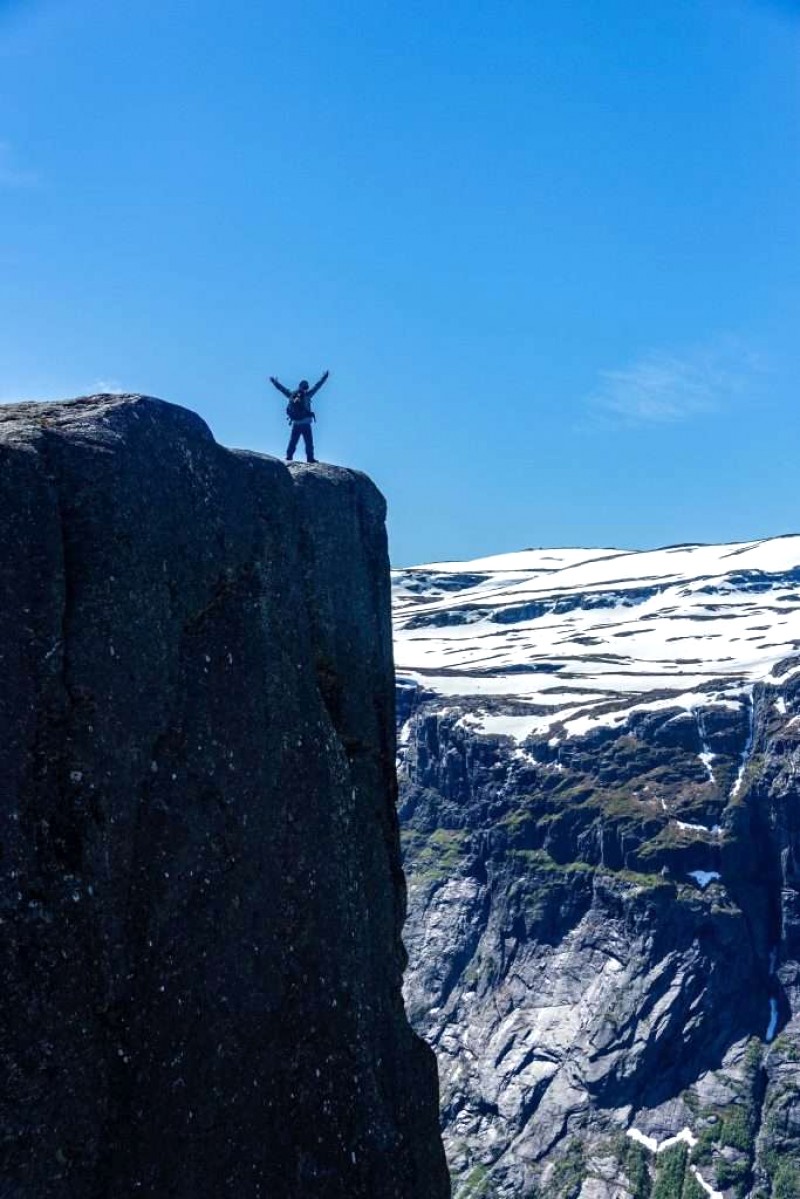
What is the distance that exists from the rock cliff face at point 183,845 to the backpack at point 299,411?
7.18 meters

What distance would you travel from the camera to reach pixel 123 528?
19453 millimetres

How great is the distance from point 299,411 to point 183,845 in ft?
51.0

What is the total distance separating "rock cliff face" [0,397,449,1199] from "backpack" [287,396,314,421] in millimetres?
7182

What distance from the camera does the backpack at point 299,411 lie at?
32.6 metres

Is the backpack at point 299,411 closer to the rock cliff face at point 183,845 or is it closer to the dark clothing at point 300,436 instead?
the dark clothing at point 300,436

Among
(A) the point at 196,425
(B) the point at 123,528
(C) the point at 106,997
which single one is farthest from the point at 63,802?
(A) the point at 196,425

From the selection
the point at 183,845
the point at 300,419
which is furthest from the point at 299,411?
the point at 183,845

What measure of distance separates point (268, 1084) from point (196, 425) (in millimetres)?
10784

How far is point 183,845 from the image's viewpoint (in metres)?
19.7

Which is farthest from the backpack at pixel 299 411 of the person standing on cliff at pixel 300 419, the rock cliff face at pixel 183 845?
the rock cliff face at pixel 183 845

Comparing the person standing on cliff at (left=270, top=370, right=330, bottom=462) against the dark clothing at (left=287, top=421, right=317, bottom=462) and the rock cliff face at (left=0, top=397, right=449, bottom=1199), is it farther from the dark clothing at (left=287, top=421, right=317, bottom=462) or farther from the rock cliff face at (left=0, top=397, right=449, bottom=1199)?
the rock cliff face at (left=0, top=397, right=449, bottom=1199)

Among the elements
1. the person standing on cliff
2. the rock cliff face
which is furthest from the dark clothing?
the rock cliff face

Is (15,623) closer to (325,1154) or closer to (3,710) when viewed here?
(3,710)

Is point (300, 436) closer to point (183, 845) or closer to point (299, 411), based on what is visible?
point (299, 411)
